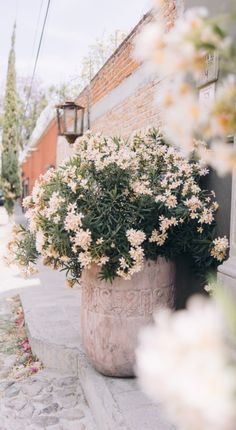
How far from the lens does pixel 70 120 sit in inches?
354

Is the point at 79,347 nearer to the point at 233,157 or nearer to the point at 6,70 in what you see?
the point at 233,157

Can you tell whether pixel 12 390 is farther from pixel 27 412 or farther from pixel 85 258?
pixel 85 258

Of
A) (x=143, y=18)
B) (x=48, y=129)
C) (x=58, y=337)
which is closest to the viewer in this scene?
(x=58, y=337)

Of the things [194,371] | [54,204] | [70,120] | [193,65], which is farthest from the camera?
[70,120]

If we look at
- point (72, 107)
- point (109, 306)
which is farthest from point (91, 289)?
point (72, 107)

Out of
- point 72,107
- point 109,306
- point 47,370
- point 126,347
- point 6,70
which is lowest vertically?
point 47,370

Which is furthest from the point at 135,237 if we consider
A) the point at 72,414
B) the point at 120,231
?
the point at 72,414

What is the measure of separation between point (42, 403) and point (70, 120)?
6.23m

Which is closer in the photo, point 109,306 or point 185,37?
point 185,37

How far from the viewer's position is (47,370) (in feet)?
13.8

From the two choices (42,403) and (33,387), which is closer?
(42,403)

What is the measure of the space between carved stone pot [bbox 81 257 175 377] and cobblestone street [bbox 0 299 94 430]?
0.37 meters

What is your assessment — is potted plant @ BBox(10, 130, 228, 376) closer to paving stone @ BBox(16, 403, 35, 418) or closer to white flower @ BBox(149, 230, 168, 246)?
white flower @ BBox(149, 230, 168, 246)

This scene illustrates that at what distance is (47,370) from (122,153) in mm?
2058
